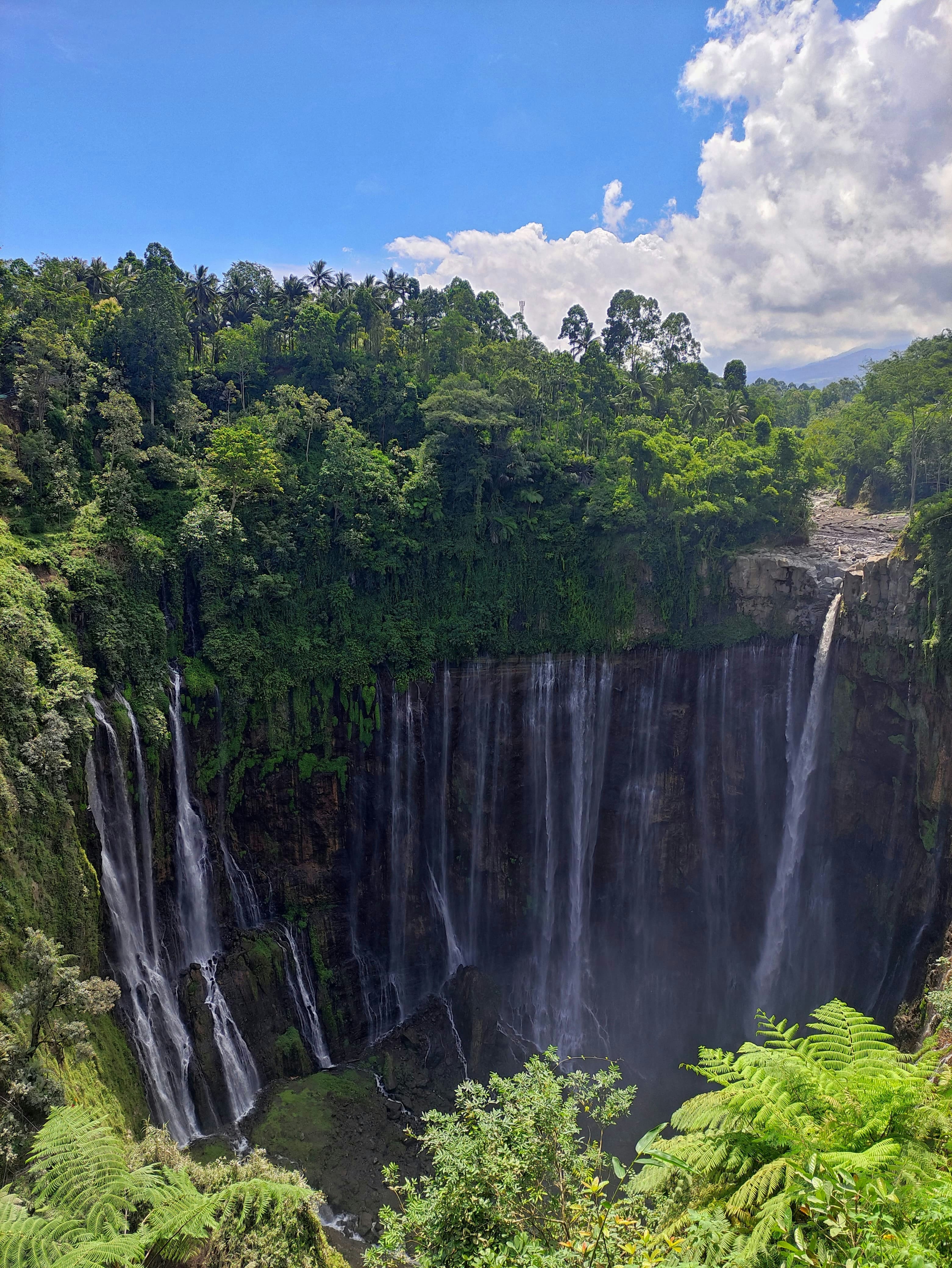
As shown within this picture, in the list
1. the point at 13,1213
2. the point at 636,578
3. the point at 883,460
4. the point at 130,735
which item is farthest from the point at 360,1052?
the point at 883,460

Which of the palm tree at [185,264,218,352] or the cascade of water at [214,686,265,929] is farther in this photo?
the palm tree at [185,264,218,352]

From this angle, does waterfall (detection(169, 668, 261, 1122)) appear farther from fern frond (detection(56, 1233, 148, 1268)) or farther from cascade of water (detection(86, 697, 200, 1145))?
fern frond (detection(56, 1233, 148, 1268))

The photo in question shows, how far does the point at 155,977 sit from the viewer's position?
19.9m

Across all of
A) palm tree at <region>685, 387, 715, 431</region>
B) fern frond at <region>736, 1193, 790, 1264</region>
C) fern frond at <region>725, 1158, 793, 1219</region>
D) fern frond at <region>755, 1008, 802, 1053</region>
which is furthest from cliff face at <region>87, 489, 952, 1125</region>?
fern frond at <region>736, 1193, 790, 1264</region>

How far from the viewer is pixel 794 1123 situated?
22.3ft

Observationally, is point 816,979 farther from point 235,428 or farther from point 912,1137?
point 235,428

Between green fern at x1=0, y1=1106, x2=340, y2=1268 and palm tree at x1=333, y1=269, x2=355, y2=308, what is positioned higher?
palm tree at x1=333, y1=269, x2=355, y2=308

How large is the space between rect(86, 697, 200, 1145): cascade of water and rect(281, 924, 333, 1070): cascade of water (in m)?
3.90

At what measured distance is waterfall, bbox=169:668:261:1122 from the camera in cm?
2122

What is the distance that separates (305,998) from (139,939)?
6.52 m

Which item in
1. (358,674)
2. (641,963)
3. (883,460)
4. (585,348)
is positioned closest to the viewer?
(358,674)

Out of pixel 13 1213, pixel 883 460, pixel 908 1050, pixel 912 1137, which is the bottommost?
pixel 908 1050

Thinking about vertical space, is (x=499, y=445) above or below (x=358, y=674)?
above

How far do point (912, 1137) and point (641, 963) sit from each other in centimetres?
2333
